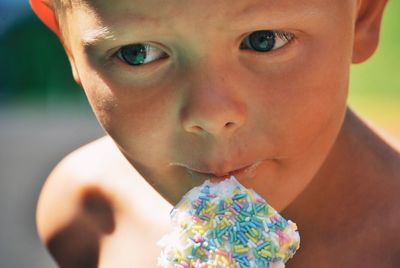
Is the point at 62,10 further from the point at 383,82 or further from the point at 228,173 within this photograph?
the point at 383,82

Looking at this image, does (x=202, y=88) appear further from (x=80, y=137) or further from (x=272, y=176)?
(x=80, y=137)

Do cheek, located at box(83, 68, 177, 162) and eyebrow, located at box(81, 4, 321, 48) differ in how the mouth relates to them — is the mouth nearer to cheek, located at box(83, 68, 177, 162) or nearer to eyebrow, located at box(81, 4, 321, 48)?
cheek, located at box(83, 68, 177, 162)

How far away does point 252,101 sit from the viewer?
3.79 feet

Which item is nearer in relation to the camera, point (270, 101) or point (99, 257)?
point (270, 101)

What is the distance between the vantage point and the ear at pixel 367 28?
1.42 metres

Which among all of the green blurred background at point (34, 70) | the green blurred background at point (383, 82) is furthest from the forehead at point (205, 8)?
the green blurred background at point (34, 70)

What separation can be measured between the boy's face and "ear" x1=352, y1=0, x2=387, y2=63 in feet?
0.51

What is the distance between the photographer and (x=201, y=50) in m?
1.13

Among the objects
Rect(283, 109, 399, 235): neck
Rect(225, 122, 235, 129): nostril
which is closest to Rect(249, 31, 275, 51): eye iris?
Rect(225, 122, 235, 129): nostril

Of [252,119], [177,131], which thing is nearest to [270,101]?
[252,119]

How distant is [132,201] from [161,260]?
26.3 inches

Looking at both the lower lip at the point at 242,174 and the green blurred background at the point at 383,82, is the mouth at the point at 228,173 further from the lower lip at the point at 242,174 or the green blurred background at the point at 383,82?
the green blurred background at the point at 383,82

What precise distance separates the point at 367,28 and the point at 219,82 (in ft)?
1.36

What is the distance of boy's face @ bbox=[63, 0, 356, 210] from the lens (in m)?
1.13
